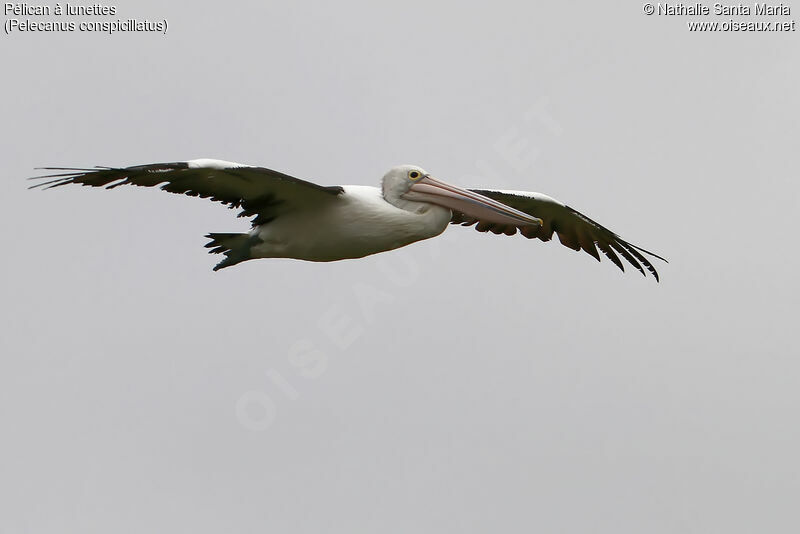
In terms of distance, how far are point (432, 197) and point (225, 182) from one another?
2160 mm

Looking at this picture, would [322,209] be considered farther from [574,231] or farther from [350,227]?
[574,231]

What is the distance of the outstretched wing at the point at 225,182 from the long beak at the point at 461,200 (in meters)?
0.95

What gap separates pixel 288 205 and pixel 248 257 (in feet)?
2.72

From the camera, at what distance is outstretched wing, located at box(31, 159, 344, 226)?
1247 centimetres

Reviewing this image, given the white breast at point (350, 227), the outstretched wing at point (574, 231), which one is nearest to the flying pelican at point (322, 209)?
the white breast at point (350, 227)

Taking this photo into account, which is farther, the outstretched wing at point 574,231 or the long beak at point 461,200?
the outstretched wing at point 574,231

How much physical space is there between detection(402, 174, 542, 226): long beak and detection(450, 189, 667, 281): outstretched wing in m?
2.02

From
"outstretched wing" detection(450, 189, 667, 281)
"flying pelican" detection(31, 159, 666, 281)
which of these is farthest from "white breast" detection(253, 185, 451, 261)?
"outstretched wing" detection(450, 189, 667, 281)

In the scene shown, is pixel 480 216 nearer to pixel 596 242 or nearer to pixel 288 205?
pixel 288 205

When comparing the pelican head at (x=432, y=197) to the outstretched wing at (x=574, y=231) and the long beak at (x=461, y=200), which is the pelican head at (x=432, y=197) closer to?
the long beak at (x=461, y=200)

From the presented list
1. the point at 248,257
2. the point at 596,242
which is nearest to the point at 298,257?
the point at 248,257

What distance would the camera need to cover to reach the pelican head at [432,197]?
13422mm

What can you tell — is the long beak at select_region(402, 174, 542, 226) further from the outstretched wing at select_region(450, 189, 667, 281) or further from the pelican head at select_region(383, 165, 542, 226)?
the outstretched wing at select_region(450, 189, 667, 281)

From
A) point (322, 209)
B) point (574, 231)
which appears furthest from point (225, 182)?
point (574, 231)
